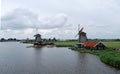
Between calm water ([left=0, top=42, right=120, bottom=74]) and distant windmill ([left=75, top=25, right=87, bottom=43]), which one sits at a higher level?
distant windmill ([left=75, top=25, right=87, bottom=43])

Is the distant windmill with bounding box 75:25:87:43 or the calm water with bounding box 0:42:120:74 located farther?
the distant windmill with bounding box 75:25:87:43

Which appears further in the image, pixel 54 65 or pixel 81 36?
pixel 81 36

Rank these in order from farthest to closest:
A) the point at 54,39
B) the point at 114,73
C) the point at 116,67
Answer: the point at 54,39 → the point at 116,67 → the point at 114,73

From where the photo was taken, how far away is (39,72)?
1125 inches

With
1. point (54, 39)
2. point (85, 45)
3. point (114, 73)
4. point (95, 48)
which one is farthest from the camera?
point (54, 39)

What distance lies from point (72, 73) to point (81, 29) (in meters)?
52.3

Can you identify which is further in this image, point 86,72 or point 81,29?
point 81,29

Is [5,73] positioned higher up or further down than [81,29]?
further down

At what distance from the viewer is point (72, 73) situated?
27.8m

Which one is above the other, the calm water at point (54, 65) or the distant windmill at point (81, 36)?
the distant windmill at point (81, 36)

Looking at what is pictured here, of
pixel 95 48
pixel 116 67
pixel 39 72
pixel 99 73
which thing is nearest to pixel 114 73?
pixel 99 73

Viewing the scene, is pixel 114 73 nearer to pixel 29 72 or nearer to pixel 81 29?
pixel 29 72

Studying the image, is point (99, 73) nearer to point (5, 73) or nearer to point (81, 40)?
point (5, 73)

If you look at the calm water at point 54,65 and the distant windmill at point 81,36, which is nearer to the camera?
the calm water at point 54,65
